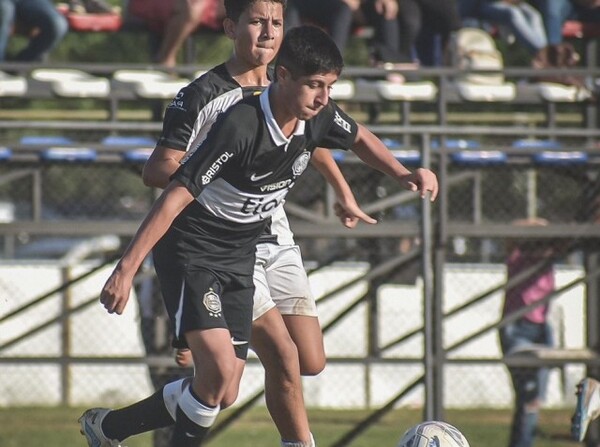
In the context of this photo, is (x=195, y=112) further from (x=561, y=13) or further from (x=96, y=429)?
(x=561, y=13)

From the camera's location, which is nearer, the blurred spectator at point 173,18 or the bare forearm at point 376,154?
the bare forearm at point 376,154

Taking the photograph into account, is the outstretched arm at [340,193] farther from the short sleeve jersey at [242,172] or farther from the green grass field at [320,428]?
the green grass field at [320,428]

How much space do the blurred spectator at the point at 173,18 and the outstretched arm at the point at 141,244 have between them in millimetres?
4195

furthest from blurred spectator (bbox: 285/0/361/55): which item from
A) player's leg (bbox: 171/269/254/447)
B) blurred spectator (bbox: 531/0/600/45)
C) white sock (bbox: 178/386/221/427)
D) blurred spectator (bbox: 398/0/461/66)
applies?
white sock (bbox: 178/386/221/427)

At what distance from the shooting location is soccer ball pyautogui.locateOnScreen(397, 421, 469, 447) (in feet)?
17.2

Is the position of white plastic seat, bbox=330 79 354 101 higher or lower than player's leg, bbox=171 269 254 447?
higher

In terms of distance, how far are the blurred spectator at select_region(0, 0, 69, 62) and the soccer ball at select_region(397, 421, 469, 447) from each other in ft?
16.1

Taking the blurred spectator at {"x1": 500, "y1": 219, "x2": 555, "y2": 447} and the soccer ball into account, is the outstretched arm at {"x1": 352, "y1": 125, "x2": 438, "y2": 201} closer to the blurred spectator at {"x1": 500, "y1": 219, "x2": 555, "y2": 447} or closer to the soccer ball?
the soccer ball

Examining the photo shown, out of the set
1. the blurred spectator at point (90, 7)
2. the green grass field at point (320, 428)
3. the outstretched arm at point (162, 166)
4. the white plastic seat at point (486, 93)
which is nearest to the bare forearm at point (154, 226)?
the outstretched arm at point (162, 166)

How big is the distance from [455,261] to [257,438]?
2380 millimetres

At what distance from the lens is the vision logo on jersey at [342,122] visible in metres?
5.53

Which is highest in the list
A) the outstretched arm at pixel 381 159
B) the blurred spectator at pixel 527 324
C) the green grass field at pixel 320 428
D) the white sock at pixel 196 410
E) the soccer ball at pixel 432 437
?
the outstretched arm at pixel 381 159

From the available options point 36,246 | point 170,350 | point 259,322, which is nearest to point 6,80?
point 170,350

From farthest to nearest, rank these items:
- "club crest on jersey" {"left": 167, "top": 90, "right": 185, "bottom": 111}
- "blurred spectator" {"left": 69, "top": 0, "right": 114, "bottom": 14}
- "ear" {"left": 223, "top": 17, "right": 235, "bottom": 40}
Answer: "blurred spectator" {"left": 69, "top": 0, "right": 114, "bottom": 14} < "ear" {"left": 223, "top": 17, "right": 235, "bottom": 40} < "club crest on jersey" {"left": 167, "top": 90, "right": 185, "bottom": 111}
